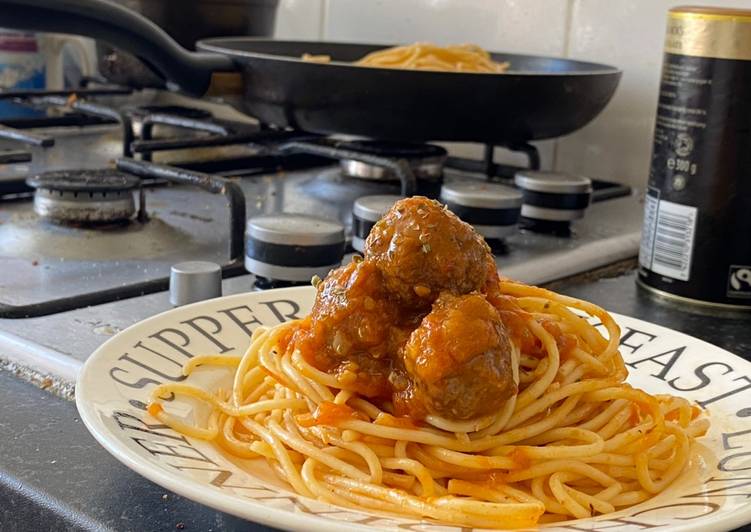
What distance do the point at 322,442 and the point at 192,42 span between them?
1.23 m

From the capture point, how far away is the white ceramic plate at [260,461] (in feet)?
1.67

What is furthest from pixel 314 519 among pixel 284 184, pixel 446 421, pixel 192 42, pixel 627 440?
pixel 192 42

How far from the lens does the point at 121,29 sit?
45.0 inches

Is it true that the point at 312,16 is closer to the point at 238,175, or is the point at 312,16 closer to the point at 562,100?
the point at 238,175

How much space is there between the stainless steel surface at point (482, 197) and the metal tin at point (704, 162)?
16 centimetres

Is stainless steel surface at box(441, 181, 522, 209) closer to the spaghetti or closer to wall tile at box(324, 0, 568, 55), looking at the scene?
the spaghetti

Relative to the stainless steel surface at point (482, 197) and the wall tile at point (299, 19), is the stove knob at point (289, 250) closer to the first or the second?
the stainless steel surface at point (482, 197)

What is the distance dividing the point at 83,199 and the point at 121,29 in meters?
0.20

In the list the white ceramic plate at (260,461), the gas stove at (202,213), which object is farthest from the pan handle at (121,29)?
the white ceramic plate at (260,461)

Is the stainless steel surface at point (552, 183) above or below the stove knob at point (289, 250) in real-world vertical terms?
above

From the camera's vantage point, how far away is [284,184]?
5.00 feet

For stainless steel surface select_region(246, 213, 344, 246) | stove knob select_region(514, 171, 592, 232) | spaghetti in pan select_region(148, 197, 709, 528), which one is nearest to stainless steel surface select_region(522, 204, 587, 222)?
stove knob select_region(514, 171, 592, 232)

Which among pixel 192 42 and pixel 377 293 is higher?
pixel 192 42

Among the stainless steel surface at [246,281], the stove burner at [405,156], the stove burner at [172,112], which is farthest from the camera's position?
the stove burner at [172,112]
